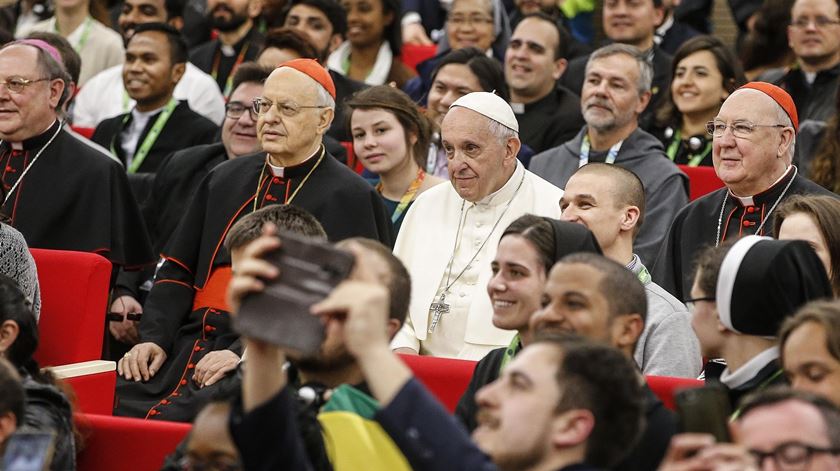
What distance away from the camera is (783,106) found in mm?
5809

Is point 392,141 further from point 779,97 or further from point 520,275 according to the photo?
point 520,275

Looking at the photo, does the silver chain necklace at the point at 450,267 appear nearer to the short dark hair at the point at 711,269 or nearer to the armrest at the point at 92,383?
the armrest at the point at 92,383

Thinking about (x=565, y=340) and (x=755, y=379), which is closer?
(x=565, y=340)

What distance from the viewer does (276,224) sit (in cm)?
430

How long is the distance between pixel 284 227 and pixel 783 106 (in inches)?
97.6

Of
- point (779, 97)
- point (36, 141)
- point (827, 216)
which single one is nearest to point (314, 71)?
point (36, 141)

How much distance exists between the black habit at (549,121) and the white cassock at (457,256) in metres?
1.88

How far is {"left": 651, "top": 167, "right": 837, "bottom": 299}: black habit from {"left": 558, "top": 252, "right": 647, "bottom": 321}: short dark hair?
2.10 meters

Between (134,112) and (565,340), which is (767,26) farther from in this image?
(565,340)

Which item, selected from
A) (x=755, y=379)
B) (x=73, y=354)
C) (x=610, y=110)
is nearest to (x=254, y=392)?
(x=755, y=379)

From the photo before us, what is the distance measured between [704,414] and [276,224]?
1.86 m

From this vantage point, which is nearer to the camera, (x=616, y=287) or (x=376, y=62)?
(x=616, y=287)

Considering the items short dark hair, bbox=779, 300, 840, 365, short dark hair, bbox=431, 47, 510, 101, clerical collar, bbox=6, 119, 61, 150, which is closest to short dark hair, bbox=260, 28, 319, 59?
short dark hair, bbox=431, 47, 510, 101

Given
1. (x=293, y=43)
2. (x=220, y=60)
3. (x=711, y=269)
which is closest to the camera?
(x=711, y=269)
